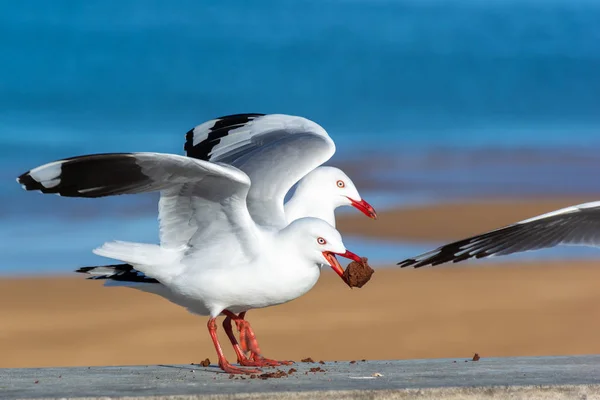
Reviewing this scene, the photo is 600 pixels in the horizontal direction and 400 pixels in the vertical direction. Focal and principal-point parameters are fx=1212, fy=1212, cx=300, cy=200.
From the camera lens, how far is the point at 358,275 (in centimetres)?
711

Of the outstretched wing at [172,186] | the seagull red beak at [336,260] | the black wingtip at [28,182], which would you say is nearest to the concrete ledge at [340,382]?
the seagull red beak at [336,260]

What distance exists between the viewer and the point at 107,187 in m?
6.49

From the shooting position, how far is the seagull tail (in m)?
7.40

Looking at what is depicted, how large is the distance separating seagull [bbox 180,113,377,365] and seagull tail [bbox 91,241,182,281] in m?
1.42

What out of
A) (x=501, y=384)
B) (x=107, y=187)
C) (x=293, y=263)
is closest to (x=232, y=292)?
(x=293, y=263)

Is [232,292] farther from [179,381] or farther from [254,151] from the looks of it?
[254,151]

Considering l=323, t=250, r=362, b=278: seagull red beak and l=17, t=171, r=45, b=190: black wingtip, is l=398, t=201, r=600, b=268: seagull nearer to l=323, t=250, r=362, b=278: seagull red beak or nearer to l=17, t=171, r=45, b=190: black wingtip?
l=323, t=250, r=362, b=278: seagull red beak

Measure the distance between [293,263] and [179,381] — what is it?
3.12ft

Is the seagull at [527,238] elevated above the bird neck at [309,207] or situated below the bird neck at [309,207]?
below

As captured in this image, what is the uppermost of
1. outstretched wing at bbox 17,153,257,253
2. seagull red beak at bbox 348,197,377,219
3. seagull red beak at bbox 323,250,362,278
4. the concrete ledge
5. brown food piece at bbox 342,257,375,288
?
seagull red beak at bbox 348,197,377,219

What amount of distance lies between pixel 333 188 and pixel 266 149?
639mm

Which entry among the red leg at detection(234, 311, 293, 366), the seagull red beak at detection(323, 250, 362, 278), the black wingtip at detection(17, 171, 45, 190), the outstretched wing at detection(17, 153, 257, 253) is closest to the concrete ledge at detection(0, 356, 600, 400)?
the red leg at detection(234, 311, 293, 366)

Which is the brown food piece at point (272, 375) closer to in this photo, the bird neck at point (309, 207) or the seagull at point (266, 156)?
the seagull at point (266, 156)

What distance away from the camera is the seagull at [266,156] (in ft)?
29.6
